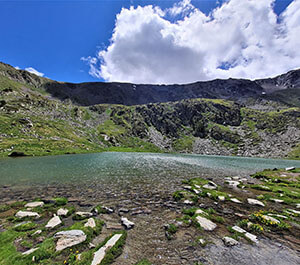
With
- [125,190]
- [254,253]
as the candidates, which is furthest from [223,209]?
[125,190]

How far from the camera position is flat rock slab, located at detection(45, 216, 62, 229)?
411 inches

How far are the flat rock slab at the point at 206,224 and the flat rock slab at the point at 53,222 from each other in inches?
450

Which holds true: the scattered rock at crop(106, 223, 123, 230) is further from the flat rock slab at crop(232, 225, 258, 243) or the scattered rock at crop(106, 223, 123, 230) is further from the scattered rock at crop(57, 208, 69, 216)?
the flat rock slab at crop(232, 225, 258, 243)

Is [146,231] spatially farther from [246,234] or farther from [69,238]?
[246,234]

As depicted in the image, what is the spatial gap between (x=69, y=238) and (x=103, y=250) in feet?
8.56

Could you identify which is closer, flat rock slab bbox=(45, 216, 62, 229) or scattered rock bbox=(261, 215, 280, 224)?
flat rock slab bbox=(45, 216, 62, 229)

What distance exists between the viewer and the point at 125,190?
2038 cm

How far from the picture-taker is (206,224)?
37.7 ft

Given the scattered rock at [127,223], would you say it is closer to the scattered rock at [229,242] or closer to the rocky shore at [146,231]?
the rocky shore at [146,231]

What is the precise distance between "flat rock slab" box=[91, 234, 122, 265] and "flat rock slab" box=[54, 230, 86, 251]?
1.64 m

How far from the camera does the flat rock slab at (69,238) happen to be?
822cm

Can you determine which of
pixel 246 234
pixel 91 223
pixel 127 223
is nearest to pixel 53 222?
pixel 91 223

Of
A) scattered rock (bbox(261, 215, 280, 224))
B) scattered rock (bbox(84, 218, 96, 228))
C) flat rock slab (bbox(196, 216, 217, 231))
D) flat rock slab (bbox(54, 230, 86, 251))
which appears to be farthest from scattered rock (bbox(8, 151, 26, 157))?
scattered rock (bbox(261, 215, 280, 224))

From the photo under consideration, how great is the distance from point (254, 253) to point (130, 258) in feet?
24.2
